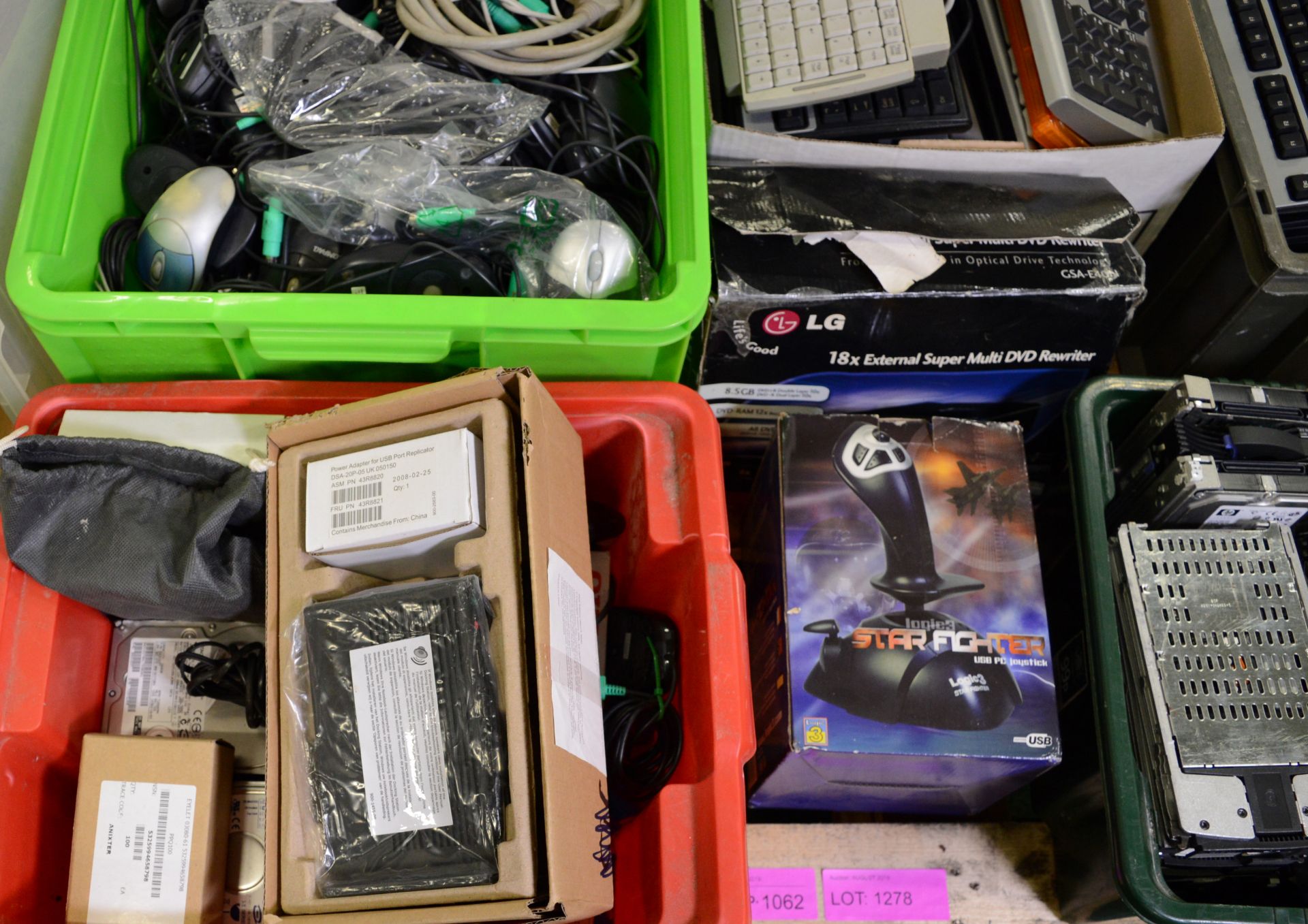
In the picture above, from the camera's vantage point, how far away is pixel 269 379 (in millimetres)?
839

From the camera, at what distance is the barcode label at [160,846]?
0.73 metres

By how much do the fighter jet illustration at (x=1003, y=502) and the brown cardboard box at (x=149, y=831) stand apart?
0.69 meters

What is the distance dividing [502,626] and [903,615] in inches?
14.5

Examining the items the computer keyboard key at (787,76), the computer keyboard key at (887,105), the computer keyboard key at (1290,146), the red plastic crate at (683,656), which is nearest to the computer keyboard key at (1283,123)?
the computer keyboard key at (1290,146)

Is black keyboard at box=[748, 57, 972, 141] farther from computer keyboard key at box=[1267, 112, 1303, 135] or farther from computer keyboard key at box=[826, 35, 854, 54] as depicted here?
computer keyboard key at box=[1267, 112, 1303, 135]

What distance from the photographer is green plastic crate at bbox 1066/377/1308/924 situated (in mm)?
791

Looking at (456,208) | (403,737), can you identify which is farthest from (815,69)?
(403,737)

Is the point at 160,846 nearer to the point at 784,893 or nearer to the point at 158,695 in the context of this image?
the point at 158,695

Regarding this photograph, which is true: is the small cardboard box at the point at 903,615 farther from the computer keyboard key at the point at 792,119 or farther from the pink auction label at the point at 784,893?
the computer keyboard key at the point at 792,119

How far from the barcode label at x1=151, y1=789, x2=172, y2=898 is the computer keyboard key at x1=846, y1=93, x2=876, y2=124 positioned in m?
0.84

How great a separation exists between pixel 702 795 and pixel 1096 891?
407 millimetres

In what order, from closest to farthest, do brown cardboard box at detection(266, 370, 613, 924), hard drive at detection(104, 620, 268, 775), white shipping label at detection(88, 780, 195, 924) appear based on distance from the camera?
1. brown cardboard box at detection(266, 370, 613, 924)
2. white shipping label at detection(88, 780, 195, 924)
3. hard drive at detection(104, 620, 268, 775)

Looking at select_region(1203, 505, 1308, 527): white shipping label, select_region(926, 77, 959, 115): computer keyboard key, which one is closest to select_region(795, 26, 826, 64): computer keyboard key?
select_region(926, 77, 959, 115): computer keyboard key

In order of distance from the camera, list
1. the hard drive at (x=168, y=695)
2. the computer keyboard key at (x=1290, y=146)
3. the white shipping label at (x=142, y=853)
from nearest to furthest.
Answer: the white shipping label at (x=142, y=853), the hard drive at (x=168, y=695), the computer keyboard key at (x=1290, y=146)
